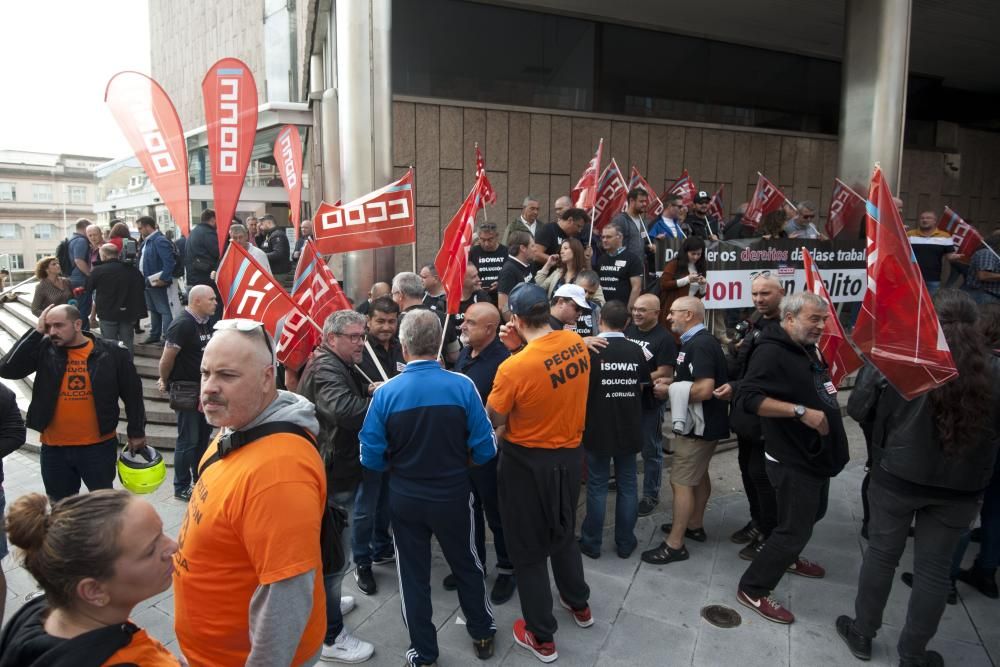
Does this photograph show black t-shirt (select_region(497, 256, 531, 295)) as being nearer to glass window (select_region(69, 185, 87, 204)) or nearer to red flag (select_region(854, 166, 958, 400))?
red flag (select_region(854, 166, 958, 400))

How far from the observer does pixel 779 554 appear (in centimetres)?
396

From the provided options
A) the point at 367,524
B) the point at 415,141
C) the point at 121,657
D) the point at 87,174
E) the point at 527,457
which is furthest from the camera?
the point at 87,174

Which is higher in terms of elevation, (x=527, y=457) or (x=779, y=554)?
(x=527, y=457)

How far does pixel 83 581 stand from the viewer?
1583 mm

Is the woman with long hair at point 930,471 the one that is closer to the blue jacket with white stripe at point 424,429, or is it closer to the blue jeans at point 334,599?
the blue jacket with white stripe at point 424,429

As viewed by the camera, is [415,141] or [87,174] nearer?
[415,141]

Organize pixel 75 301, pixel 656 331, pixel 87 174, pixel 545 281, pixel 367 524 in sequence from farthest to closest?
pixel 87 174
pixel 75 301
pixel 545 281
pixel 656 331
pixel 367 524

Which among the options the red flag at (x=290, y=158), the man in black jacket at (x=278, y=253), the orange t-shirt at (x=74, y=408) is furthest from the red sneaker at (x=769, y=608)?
the man in black jacket at (x=278, y=253)

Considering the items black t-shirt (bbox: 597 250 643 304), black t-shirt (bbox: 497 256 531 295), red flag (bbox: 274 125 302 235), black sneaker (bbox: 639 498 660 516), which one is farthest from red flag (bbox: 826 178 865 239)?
red flag (bbox: 274 125 302 235)

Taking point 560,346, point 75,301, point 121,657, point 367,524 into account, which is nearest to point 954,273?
point 560,346

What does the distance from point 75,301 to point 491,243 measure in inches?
284

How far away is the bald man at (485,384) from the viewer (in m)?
4.24

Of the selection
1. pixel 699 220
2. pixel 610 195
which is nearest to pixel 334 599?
pixel 610 195

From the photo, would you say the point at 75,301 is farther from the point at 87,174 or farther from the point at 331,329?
the point at 87,174
